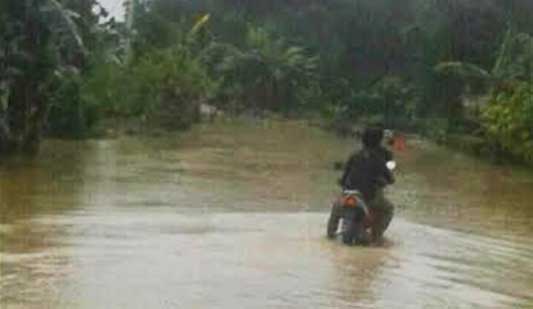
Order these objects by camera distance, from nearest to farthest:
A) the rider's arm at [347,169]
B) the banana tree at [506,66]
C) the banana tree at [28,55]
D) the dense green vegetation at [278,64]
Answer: the rider's arm at [347,169] < the banana tree at [28,55] < the dense green vegetation at [278,64] < the banana tree at [506,66]

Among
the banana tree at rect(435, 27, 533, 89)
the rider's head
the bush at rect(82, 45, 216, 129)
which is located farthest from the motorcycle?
the bush at rect(82, 45, 216, 129)

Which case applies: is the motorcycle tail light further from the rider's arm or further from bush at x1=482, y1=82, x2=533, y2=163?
bush at x1=482, y1=82, x2=533, y2=163

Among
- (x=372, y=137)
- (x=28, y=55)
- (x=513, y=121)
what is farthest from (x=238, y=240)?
(x=513, y=121)

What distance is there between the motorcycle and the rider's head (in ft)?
0.80

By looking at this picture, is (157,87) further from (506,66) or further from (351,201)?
(351,201)

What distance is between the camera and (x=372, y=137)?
38.9ft

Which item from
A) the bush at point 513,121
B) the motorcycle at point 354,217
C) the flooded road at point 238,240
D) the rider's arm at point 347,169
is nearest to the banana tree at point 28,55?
the flooded road at point 238,240

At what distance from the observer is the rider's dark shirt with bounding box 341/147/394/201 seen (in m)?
11.8

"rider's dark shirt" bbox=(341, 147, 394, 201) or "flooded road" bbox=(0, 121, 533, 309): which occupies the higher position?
"rider's dark shirt" bbox=(341, 147, 394, 201)

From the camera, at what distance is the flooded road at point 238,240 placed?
873cm

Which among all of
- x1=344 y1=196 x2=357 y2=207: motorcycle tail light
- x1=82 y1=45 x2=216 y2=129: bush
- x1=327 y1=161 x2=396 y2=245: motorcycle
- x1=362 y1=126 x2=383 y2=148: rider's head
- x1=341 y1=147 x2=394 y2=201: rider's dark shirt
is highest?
x1=82 y1=45 x2=216 y2=129: bush

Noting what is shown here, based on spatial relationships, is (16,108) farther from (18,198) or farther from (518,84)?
(518,84)

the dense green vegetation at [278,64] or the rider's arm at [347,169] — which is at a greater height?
the dense green vegetation at [278,64]

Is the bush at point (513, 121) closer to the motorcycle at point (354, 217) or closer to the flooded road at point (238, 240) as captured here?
the flooded road at point (238, 240)
